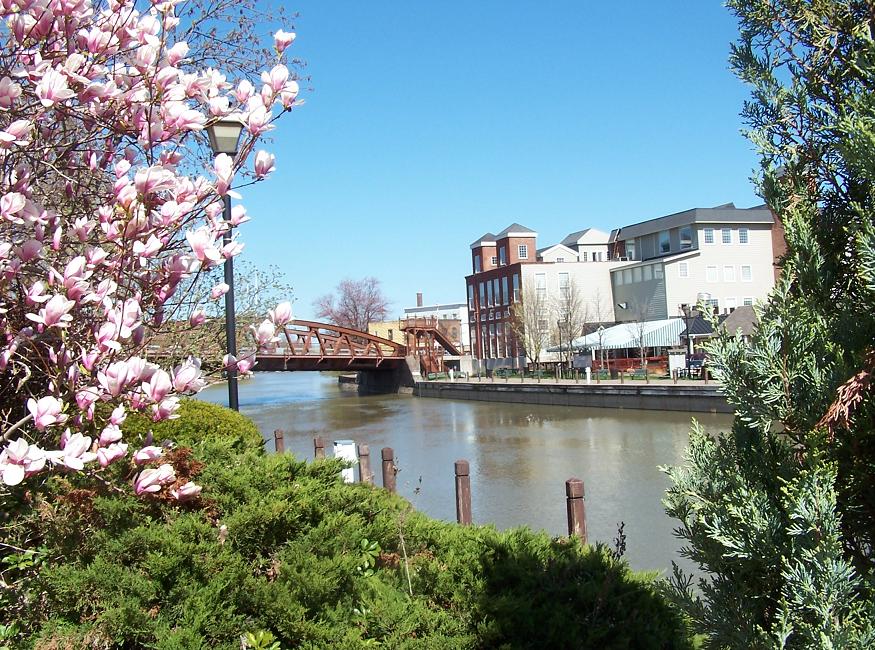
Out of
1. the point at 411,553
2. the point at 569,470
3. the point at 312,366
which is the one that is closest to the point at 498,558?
the point at 411,553

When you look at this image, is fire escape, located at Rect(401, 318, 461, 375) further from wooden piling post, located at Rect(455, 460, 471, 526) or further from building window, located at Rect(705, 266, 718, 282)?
wooden piling post, located at Rect(455, 460, 471, 526)

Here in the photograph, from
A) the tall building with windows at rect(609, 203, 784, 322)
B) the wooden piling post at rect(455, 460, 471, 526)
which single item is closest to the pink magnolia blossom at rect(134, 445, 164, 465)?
the wooden piling post at rect(455, 460, 471, 526)

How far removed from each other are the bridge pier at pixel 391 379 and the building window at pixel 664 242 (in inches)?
821

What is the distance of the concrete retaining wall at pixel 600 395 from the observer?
32.6m

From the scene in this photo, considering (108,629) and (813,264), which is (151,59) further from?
(813,264)

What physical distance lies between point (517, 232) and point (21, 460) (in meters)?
70.8

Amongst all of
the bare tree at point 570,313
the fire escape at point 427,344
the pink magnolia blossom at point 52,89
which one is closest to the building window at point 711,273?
the bare tree at point 570,313

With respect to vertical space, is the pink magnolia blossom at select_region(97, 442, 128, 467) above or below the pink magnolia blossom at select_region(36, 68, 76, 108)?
below

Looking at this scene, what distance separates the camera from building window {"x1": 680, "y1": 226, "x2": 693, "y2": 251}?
58.7 metres

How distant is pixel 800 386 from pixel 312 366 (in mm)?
54131

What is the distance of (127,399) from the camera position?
3.49m

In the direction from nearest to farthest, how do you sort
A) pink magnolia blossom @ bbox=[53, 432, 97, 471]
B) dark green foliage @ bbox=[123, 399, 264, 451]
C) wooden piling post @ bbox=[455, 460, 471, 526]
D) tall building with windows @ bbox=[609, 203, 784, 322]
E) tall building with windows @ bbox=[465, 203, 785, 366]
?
pink magnolia blossom @ bbox=[53, 432, 97, 471]
dark green foliage @ bbox=[123, 399, 264, 451]
wooden piling post @ bbox=[455, 460, 471, 526]
tall building with windows @ bbox=[609, 203, 784, 322]
tall building with windows @ bbox=[465, 203, 785, 366]

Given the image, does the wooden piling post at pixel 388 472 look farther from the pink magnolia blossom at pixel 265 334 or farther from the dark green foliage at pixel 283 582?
the pink magnolia blossom at pixel 265 334

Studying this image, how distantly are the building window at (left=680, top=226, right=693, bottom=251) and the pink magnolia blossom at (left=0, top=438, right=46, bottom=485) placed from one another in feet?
195
